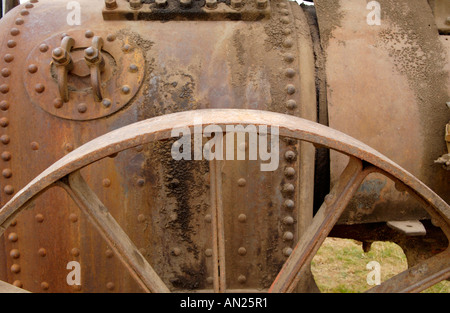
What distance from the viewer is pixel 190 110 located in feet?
5.22

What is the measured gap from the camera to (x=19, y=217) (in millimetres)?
1650

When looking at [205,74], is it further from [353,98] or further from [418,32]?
[418,32]

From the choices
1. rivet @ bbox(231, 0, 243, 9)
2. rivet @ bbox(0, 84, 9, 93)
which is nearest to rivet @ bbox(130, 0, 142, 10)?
rivet @ bbox(231, 0, 243, 9)

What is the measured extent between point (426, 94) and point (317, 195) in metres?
0.61

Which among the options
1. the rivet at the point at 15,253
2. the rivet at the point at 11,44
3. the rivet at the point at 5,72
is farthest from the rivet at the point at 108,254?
the rivet at the point at 11,44

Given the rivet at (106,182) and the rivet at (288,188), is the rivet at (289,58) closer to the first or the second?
the rivet at (288,188)

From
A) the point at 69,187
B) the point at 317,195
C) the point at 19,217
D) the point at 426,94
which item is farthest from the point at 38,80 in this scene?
the point at 426,94

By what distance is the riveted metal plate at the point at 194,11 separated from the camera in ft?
5.73

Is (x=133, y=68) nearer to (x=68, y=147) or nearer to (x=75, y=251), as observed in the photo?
(x=68, y=147)

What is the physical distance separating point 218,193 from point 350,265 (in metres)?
3.47

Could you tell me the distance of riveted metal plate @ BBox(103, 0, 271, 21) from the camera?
1745 mm

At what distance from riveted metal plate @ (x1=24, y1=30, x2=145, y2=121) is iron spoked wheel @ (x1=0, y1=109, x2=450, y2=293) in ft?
1.30

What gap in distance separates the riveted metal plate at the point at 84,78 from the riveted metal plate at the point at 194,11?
119 millimetres

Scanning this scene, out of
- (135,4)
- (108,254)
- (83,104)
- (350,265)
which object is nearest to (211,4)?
(135,4)
